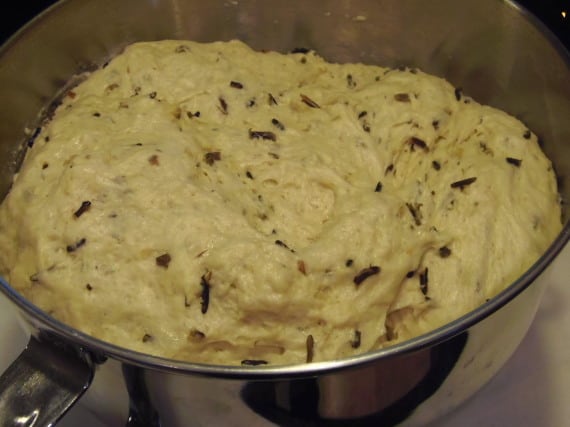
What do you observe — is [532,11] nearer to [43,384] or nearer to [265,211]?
[265,211]

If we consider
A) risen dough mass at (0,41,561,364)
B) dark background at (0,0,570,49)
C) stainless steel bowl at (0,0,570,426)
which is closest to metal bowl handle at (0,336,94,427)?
stainless steel bowl at (0,0,570,426)

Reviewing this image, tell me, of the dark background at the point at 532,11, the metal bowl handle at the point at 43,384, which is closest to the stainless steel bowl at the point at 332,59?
the metal bowl handle at the point at 43,384

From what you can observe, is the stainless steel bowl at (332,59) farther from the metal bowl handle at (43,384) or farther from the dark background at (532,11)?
the dark background at (532,11)

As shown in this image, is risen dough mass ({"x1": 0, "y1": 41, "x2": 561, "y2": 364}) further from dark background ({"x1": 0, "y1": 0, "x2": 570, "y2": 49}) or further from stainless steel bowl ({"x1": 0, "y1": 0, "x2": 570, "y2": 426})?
dark background ({"x1": 0, "y1": 0, "x2": 570, "y2": 49})

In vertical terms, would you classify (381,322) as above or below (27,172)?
below

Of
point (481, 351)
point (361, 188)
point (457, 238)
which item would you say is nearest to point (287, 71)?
point (361, 188)

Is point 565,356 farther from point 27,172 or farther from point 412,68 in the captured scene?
point 27,172
